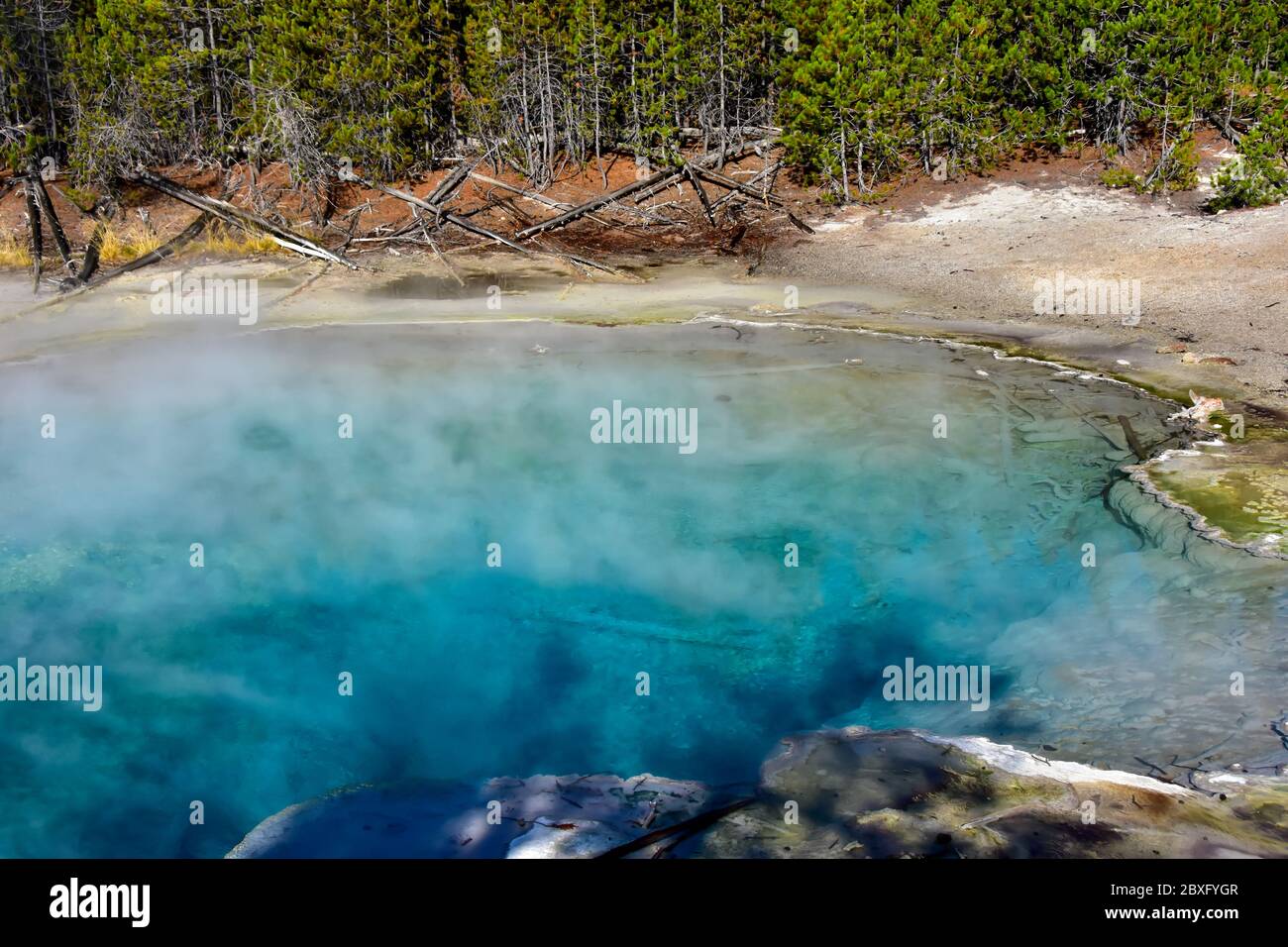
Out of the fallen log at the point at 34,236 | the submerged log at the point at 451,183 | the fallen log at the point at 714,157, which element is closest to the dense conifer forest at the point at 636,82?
the fallen log at the point at 714,157

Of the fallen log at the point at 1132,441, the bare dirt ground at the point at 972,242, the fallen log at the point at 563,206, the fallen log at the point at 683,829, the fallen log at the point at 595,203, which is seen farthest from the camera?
the fallen log at the point at 563,206

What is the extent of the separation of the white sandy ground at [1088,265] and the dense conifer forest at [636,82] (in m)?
0.77

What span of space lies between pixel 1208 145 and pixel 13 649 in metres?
13.6

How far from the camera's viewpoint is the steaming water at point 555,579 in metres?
5.36

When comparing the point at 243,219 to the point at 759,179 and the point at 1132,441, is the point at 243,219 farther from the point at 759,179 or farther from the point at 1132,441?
the point at 1132,441

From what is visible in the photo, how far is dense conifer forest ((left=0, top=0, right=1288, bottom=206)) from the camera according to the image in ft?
43.8

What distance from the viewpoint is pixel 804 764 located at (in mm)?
4996

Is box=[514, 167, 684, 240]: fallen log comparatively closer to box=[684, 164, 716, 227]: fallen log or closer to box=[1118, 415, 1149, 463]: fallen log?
box=[684, 164, 716, 227]: fallen log

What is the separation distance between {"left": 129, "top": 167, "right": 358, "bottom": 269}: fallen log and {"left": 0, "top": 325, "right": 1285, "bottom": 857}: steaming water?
3.54 m

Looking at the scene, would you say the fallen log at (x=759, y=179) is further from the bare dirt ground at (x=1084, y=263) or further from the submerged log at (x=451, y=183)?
the submerged log at (x=451, y=183)

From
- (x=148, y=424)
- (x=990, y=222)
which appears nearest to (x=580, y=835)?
(x=148, y=424)

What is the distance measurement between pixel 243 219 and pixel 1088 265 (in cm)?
959

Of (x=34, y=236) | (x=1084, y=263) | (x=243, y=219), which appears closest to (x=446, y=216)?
(x=243, y=219)

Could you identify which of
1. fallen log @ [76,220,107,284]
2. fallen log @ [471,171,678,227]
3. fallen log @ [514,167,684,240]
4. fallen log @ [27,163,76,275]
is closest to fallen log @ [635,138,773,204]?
fallen log @ [514,167,684,240]
